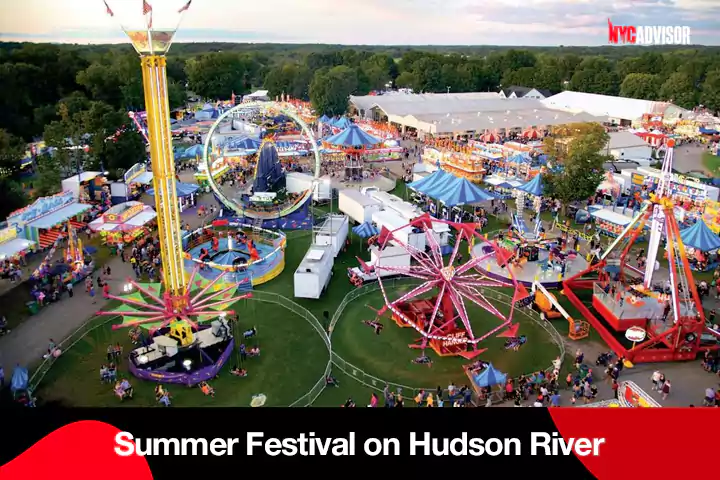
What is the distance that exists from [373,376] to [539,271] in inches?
330

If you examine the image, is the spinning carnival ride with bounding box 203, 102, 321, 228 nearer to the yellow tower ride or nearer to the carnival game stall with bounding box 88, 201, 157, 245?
the carnival game stall with bounding box 88, 201, 157, 245

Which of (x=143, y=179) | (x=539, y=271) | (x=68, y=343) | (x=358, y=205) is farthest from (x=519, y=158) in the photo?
(x=68, y=343)

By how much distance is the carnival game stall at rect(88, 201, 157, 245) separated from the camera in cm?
2172

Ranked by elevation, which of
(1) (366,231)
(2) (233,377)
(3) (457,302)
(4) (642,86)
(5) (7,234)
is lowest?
(2) (233,377)

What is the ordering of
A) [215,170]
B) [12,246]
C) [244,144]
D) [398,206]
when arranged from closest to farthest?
[12,246], [398,206], [215,170], [244,144]

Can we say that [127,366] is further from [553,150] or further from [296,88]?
[296,88]

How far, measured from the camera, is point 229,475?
7727mm

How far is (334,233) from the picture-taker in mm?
20578

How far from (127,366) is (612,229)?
1883 cm

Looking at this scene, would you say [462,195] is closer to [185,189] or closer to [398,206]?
[398,206]

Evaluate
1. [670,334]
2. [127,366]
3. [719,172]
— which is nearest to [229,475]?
[127,366]

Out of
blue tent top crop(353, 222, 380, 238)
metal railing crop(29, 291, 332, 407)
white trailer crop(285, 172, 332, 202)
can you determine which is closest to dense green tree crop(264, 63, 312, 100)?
white trailer crop(285, 172, 332, 202)

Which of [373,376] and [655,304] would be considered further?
[655,304]

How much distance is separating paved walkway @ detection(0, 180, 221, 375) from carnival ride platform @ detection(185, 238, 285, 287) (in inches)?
110
